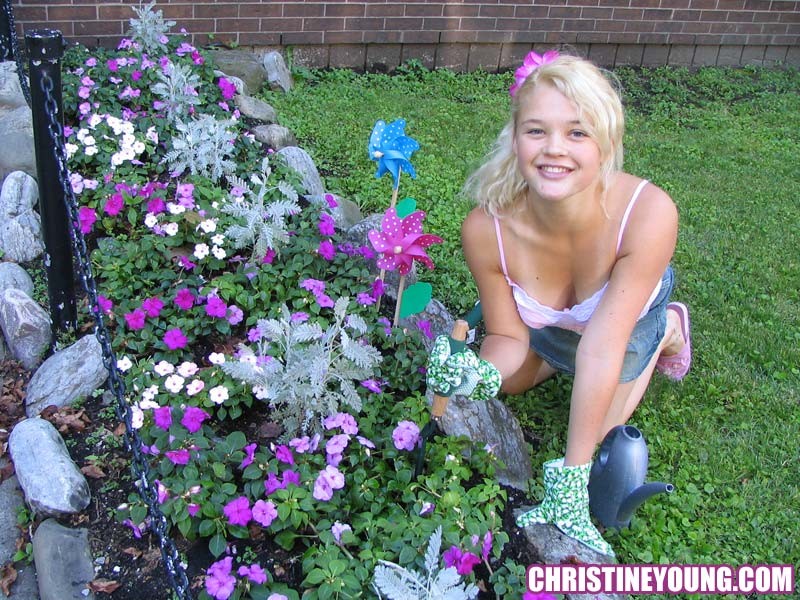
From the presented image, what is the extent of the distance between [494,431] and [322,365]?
68 centimetres

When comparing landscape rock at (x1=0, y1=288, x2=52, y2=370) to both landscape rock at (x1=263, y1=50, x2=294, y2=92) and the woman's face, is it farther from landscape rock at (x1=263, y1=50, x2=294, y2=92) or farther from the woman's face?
landscape rock at (x1=263, y1=50, x2=294, y2=92)

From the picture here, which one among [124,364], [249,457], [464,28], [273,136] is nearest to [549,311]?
[249,457]

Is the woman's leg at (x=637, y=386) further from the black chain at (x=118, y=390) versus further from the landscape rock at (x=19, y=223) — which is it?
the landscape rock at (x=19, y=223)

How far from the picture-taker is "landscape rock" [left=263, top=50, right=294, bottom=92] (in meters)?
5.55

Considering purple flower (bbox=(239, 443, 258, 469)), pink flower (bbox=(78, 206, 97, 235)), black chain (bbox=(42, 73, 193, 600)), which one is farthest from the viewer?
pink flower (bbox=(78, 206, 97, 235))

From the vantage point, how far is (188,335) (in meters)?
2.79

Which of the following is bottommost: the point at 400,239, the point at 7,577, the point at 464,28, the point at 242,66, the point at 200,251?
the point at 7,577

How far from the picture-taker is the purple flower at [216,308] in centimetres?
278

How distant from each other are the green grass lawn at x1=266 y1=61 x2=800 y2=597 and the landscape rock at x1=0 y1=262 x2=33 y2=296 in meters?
1.65

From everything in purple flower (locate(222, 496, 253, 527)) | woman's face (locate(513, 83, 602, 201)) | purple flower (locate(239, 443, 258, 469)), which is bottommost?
purple flower (locate(222, 496, 253, 527))

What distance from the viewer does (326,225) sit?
3.25m

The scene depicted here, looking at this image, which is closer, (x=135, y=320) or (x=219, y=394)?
(x=219, y=394)

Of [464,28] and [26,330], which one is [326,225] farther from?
[464,28]

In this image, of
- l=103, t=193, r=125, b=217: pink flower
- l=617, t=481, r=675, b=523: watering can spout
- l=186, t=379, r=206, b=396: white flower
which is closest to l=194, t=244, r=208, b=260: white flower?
l=103, t=193, r=125, b=217: pink flower
